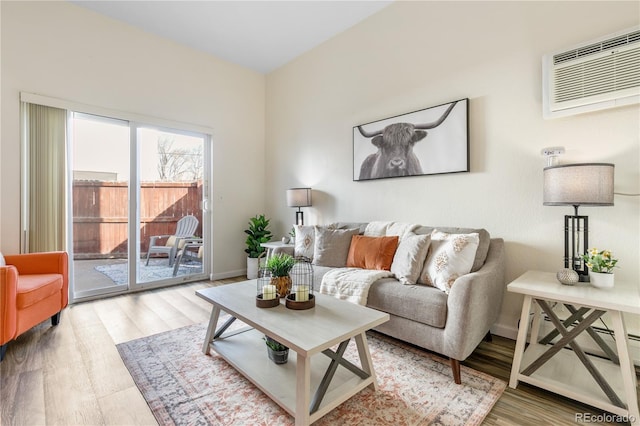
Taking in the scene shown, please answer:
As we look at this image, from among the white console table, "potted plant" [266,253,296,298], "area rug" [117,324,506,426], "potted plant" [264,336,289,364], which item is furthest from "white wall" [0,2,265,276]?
the white console table

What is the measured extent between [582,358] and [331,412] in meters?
1.37

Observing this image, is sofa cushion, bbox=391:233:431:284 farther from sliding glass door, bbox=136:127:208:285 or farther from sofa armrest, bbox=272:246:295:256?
sliding glass door, bbox=136:127:208:285

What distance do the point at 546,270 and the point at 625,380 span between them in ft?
2.82

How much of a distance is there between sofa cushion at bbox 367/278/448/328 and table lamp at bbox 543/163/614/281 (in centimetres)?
89

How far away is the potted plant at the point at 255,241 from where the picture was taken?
4125 mm

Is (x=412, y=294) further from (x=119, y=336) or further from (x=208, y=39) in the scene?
(x=208, y=39)

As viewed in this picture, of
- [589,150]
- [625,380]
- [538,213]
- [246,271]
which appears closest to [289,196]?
[246,271]

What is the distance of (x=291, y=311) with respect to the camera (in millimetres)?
1642

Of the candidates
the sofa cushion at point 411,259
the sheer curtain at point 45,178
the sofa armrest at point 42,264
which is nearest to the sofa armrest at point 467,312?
the sofa cushion at point 411,259

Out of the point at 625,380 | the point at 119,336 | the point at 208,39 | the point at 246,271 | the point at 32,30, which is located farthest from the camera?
the point at 246,271

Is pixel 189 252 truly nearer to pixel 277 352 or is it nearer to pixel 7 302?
pixel 7 302

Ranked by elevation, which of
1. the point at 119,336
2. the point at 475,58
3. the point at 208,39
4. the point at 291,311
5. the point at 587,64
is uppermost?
the point at 208,39

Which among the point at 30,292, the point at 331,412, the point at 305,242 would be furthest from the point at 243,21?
the point at 331,412

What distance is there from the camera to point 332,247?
2.78 meters
